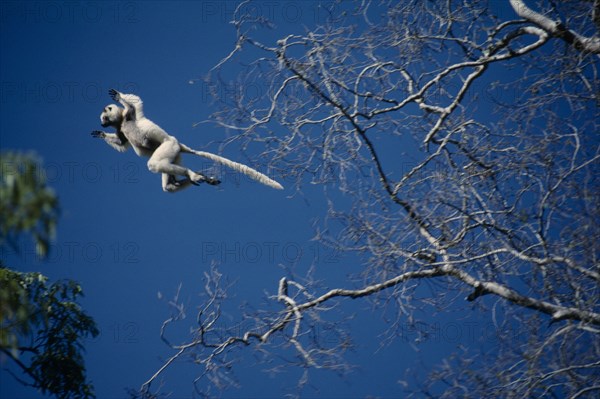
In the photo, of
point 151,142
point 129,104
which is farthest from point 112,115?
point 151,142

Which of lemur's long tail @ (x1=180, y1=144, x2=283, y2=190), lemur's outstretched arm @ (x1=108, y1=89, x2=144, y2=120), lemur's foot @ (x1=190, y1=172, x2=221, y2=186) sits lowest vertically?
lemur's foot @ (x1=190, y1=172, x2=221, y2=186)

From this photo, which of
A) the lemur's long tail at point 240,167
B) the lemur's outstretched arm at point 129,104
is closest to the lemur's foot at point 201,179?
the lemur's long tail at point 240,167

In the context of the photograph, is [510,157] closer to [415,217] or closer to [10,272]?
[415,217]

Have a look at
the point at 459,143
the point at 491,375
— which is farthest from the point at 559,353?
the point at 459,143

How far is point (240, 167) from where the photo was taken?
708 centimetres

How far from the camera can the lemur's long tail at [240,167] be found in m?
6.86

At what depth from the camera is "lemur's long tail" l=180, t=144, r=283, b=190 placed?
6.86 meters

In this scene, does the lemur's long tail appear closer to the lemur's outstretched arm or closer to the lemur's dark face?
the lemur's outstretched arm

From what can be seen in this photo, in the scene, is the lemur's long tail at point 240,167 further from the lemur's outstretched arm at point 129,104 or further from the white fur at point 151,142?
the lemur's outstretched arm at point 129,104

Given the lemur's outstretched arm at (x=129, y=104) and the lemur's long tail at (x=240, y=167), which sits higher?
the lemur's outstretched arm at (x=129, y=104)

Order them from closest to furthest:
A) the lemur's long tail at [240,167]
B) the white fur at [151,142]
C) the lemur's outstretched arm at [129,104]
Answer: the white fur at [151,142] → the lemur's long tail at [240,167] → the lemur's outstretched arm at [129,104]

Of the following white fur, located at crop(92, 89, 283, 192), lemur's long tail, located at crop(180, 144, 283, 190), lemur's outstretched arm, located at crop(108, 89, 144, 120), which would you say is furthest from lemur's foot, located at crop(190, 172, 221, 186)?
lemur's outstretched arm, located at crop(108, 89, 144, 120)

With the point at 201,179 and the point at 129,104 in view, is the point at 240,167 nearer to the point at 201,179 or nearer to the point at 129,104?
the point at 201,179

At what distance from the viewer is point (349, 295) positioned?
22.0ft
